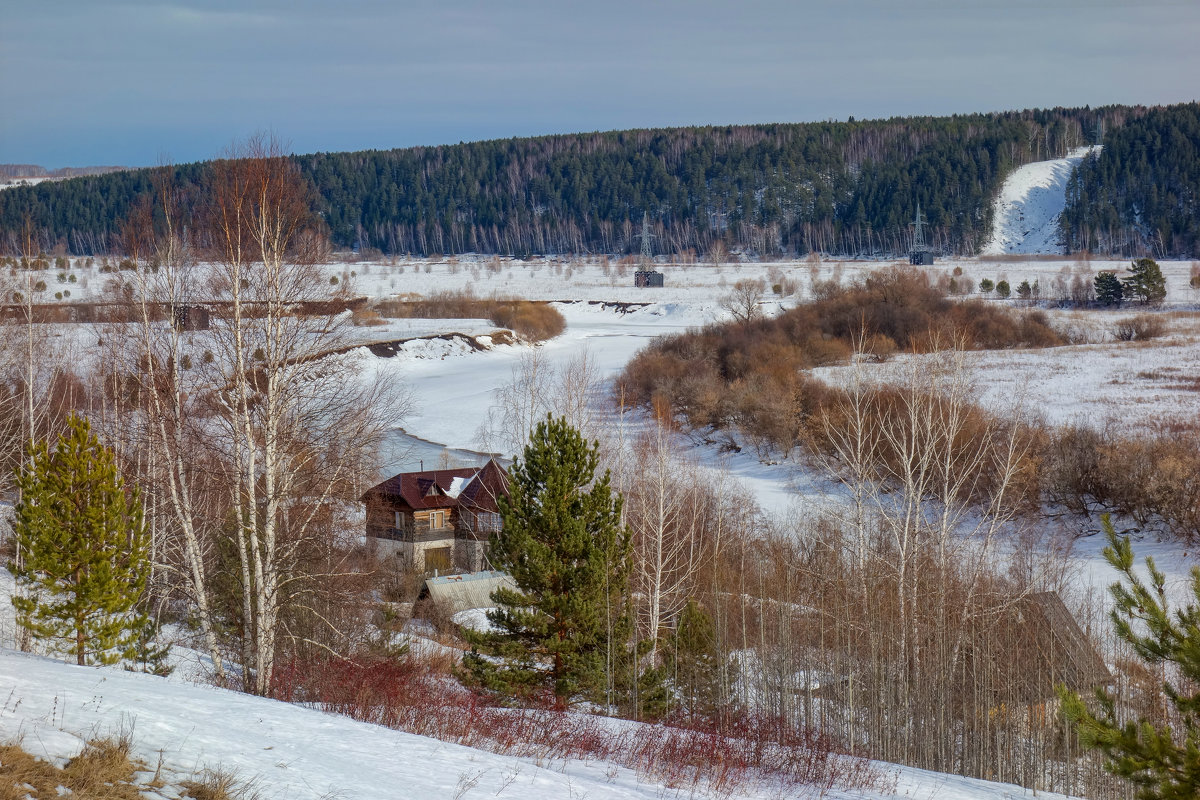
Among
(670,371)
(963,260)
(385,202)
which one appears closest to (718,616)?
(670,371)

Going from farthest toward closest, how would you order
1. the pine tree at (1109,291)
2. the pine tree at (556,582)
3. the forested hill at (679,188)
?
the forested hill at (679,188) → the pine tree at (1109,291) → the pine tree at (556,582)

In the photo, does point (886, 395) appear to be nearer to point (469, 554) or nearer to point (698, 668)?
point (469, 554)

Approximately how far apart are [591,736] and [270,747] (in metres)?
4.10

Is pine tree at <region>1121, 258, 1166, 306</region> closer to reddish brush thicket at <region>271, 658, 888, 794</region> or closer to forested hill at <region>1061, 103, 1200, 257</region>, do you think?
forested hill at <region>1061, 103, 1200, 257</region>

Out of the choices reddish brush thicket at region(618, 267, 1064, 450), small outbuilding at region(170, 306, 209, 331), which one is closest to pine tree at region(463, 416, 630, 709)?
small outbuilding at region(170, 306, 209, 331)

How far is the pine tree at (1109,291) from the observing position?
6362cm

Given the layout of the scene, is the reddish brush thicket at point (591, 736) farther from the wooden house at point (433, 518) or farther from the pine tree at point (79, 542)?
the wooden house at point (433, 518)

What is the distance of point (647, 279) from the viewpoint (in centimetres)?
9650

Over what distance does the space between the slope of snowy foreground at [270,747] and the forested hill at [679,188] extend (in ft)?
391

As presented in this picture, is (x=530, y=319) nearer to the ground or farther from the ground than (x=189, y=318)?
nearer to the ground

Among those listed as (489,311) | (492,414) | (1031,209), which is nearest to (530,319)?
(489,311)

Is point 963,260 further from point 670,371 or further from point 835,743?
point 835,743

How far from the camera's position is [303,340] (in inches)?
599

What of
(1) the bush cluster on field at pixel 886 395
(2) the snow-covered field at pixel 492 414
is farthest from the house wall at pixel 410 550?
(1) the bush cluster on field at pixel 886 395
